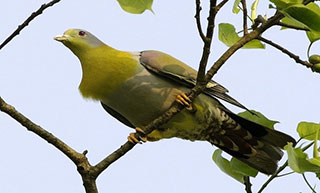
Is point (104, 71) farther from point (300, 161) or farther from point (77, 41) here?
point (300, 161)

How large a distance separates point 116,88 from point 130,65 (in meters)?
0.22

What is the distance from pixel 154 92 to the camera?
14.6 ft

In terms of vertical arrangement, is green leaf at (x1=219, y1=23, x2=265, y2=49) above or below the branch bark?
above

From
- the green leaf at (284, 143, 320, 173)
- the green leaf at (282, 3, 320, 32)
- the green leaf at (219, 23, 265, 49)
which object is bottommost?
the green leaf at (284, 143, 320, 173)

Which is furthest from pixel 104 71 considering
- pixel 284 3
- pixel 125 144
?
pixel 284 3

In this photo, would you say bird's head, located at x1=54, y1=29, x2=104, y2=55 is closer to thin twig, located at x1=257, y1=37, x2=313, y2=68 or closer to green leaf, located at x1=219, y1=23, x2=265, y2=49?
green leaf, located at x1=219, y1=23, x2=265, y2=49

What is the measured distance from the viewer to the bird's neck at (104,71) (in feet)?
14.6

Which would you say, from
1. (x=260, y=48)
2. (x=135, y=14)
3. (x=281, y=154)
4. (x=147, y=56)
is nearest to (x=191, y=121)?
(x=147, y=56)

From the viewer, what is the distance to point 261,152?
16.4ft

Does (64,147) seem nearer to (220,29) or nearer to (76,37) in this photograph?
(220,29)

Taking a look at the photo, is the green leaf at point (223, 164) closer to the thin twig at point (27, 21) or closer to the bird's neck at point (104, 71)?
the bird's neck at point (104, 71)

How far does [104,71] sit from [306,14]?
2248mm

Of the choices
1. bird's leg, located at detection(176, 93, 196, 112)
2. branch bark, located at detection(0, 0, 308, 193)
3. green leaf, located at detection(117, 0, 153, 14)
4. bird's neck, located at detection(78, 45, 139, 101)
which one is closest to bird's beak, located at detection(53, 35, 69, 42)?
bird's neck, located at detection(78, 45, 139, 101)

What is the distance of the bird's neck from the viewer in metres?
4.45
